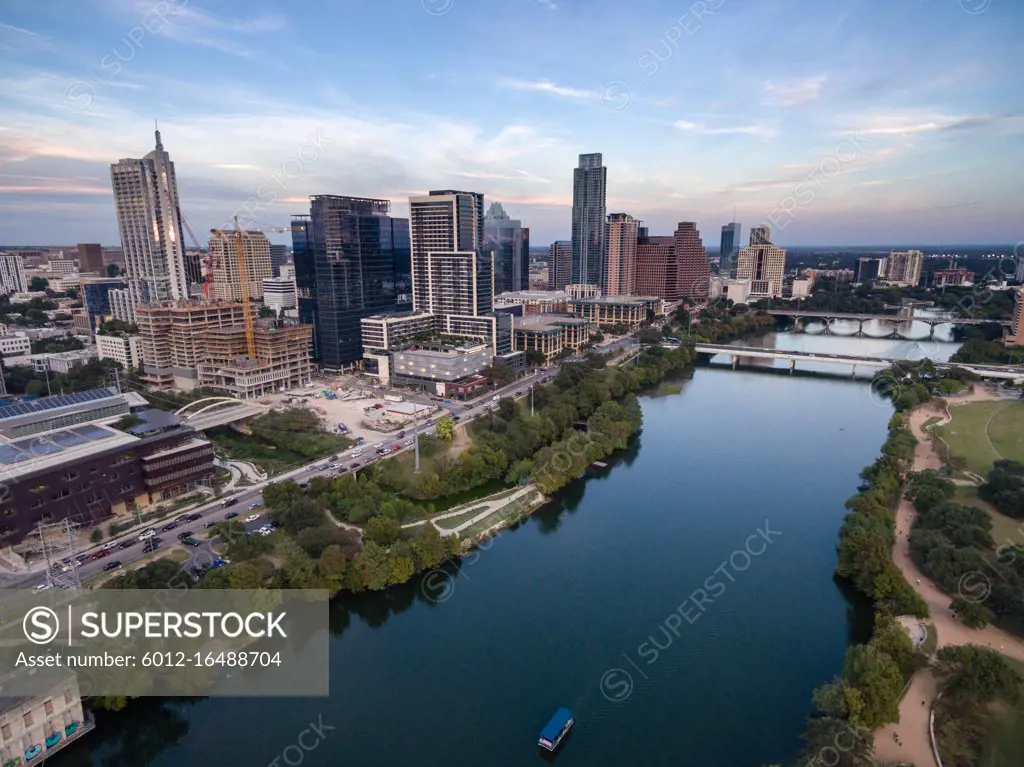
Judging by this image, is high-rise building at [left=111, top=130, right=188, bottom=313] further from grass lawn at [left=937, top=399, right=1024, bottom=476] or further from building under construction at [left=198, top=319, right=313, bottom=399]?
grass lawn at [left=937, top=399, right=1024, bottom=476]

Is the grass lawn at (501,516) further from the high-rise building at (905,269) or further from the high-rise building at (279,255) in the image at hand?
the high-rise building at (905,269)

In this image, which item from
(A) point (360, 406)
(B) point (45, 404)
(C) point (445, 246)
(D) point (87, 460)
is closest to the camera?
(D) point (87, 460)

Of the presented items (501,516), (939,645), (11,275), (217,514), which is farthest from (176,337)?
(11,275)

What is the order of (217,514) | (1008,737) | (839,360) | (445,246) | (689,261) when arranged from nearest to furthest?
(1008,737), (217,514), (445,246), (839,360), (689,261)

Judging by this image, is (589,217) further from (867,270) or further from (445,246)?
(867,270)

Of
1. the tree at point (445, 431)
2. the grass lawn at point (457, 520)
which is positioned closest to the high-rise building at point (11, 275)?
the tree at point (445, 431)

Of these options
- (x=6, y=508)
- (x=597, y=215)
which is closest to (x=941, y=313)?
(x=597, y=215)
